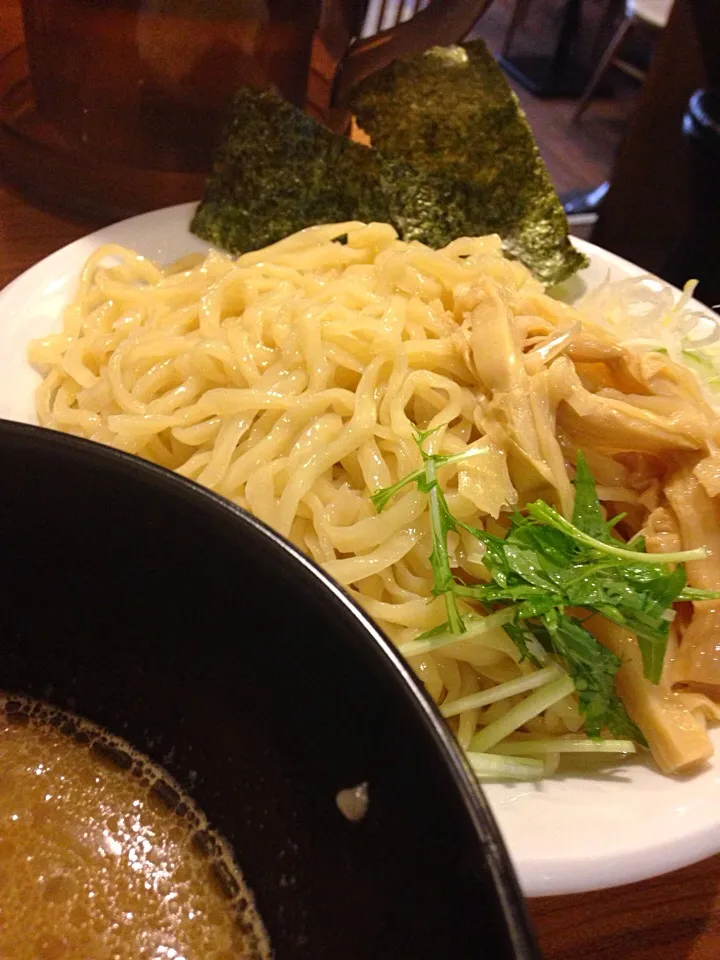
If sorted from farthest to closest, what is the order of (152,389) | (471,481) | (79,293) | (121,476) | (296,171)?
(296,171) → (79,293) → (152,389) → (471,481) → (121,476)

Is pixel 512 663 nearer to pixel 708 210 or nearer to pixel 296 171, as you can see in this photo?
pixel 296 171

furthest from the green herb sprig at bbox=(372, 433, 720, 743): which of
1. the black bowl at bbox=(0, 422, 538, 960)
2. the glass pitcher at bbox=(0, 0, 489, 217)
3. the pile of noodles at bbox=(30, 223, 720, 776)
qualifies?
the glass pitcher at bbox=(0, 0, 489, 217)

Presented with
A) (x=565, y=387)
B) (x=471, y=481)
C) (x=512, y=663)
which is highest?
(x=565, y=387)

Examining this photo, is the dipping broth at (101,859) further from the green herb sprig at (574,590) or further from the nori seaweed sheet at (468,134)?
the nori seaweed sheet at (468,134)

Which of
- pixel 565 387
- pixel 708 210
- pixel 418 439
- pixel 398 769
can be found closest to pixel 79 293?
pixel 418 439

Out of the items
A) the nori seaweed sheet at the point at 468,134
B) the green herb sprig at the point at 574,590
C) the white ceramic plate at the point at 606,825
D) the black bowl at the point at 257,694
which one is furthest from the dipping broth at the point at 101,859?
the nori seaweed sheet at the point at 468,134

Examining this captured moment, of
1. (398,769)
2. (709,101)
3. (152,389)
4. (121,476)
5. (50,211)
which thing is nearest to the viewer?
(398,769)

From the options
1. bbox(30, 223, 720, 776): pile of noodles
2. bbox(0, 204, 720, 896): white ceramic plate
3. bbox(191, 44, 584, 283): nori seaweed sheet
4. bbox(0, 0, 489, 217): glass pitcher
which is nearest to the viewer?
bbox(0, 204, 720, 896): white ceramic plate

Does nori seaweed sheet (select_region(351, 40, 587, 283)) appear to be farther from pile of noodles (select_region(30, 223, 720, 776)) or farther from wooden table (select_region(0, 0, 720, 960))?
wooden table (select_region(0, 0, 720, 960))
